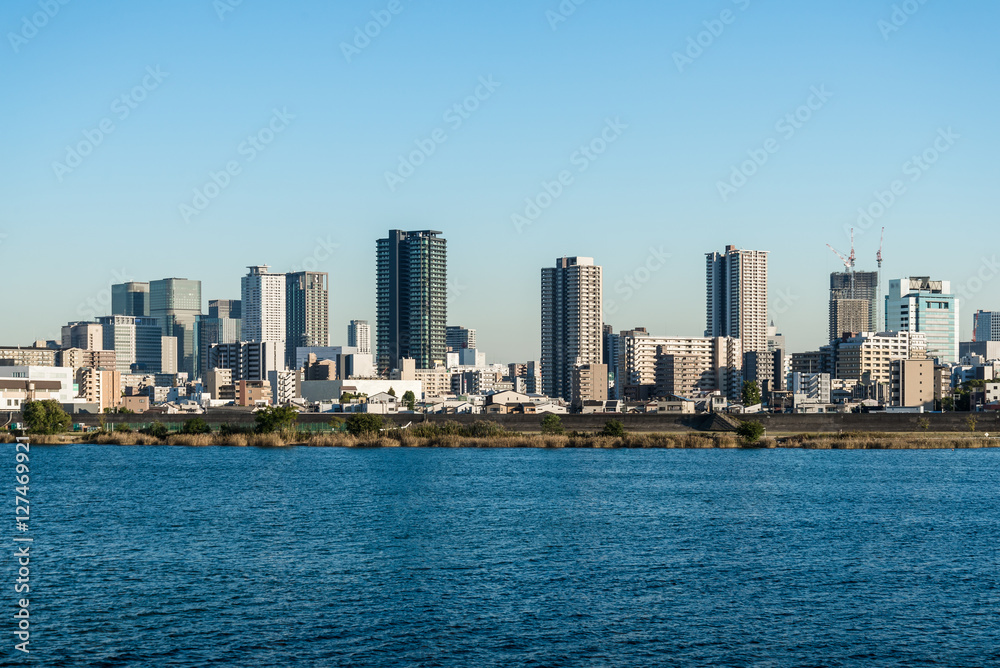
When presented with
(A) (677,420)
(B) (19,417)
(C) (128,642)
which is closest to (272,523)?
(C) (128,642)

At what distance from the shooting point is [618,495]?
64438mm

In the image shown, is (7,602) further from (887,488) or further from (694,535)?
(887,488)

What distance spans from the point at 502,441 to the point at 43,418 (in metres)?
48.9

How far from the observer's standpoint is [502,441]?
116 meters

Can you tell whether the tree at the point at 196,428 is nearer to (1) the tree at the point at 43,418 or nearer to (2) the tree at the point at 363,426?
(1) the tree at the point at 43,418

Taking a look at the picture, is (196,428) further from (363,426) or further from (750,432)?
(750,432)

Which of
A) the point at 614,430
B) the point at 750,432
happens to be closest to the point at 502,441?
the point at 614,430

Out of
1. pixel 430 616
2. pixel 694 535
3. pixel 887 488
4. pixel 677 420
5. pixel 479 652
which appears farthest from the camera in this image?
pixel 677 420

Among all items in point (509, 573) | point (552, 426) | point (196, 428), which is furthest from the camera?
point (552, 426)

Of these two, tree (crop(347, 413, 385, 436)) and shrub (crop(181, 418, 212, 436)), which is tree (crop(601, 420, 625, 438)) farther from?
shrub (crop(181, 418, 212, 436))

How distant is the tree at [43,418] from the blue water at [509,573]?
163 ft

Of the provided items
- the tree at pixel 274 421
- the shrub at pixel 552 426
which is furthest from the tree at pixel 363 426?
the shrub at pixel 552 426

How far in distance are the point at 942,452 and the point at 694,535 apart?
7040 cm

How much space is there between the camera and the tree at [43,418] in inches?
4702
